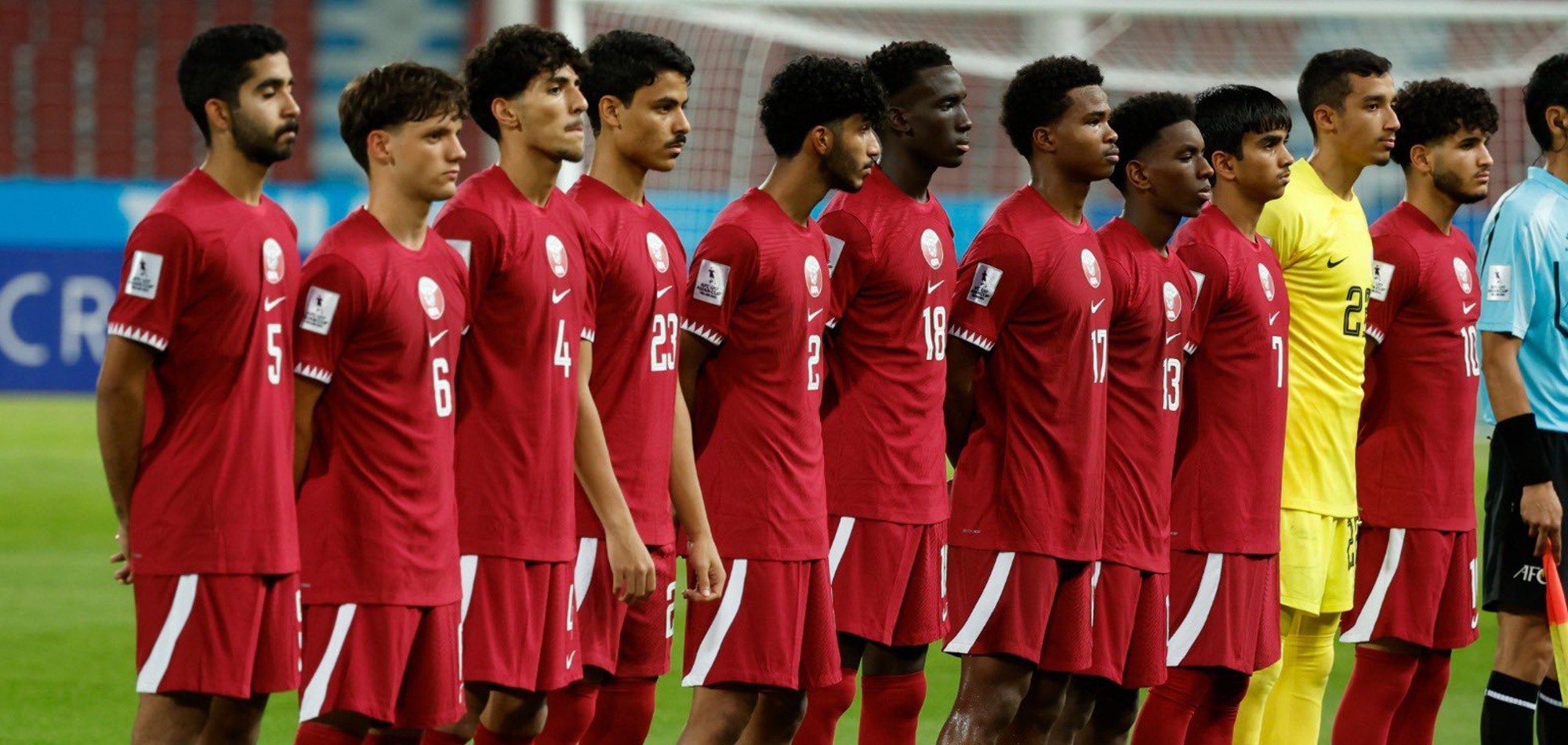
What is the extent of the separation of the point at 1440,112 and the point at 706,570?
2.71m

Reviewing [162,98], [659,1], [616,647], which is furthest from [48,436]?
[616,647]

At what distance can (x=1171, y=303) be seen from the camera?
16.9 ft

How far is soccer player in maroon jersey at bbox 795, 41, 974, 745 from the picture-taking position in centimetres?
501

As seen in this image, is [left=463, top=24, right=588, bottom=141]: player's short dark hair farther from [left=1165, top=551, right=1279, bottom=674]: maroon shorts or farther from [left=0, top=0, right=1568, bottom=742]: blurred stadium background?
[left=0, top=0, right=1568, bottom=742]: blurred stadium background

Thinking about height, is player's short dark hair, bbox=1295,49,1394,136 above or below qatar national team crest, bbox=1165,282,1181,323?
above

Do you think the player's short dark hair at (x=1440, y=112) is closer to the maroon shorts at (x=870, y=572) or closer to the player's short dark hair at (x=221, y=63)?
the maroon shorts at (x=870, y=572)

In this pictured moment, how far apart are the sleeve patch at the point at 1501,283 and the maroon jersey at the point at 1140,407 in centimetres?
116

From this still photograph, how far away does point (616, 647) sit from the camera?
4766mm

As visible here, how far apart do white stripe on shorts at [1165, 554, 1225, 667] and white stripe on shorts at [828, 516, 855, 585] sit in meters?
0.91

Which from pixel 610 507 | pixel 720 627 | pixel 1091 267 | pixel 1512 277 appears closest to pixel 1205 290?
pixel 1091 267

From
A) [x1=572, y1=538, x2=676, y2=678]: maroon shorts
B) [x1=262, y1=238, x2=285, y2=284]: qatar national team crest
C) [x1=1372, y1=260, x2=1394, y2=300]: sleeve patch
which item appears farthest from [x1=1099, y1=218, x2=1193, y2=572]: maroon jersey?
[x1=262, y1=238, x2=285, y2=284]: qatar national team crest

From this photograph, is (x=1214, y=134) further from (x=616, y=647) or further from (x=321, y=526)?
(x=321, y=526)

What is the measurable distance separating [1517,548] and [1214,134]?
4.82ft

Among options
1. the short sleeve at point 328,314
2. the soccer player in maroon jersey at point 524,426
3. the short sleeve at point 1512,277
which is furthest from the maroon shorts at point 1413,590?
the short sleeve at point 328,314
